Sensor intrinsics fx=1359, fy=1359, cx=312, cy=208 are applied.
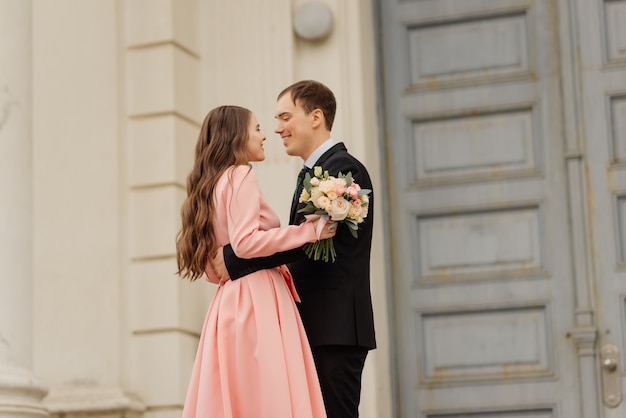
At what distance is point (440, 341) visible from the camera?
320 inches

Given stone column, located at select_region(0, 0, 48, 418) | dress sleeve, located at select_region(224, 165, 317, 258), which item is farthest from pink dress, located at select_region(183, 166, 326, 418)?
stone column, located at select_region(0, 0, 48, 418)

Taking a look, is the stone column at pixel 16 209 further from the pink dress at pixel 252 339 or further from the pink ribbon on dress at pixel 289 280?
the pink ribbon on dress at pixel 289 280

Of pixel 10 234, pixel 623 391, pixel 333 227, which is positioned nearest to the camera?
pixel 333 227

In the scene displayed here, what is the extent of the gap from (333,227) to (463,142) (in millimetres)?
3067

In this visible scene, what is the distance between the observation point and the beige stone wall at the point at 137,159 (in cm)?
798

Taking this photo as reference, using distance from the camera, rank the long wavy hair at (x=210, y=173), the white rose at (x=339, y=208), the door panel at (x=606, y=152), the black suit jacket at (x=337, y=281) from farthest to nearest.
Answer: the door panel at (x=606, y=152)
the long wavy hair at (x=210, y=173)
the black suit jacket at (x=337, y=281)
the white rose at (x=339, y=208)

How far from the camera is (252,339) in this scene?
17.7 feet

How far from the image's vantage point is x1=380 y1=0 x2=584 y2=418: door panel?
7930 millimetres

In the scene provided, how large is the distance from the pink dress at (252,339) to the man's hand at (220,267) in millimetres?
35

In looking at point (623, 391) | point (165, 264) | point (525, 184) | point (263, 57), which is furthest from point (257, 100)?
point (623, 391)

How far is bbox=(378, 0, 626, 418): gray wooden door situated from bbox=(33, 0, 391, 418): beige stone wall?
25 centimetres

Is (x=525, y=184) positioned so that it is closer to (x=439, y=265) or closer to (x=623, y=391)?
(x=439, y=265)

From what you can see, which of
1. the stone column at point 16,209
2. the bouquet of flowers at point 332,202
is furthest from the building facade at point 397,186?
the bouquet of flowers at point 332,202

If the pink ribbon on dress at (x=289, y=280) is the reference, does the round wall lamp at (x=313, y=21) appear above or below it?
above
